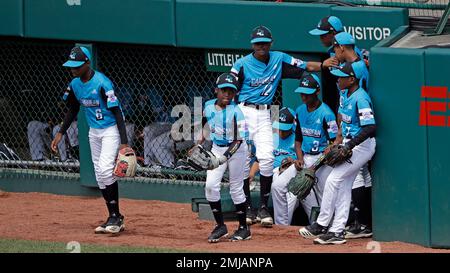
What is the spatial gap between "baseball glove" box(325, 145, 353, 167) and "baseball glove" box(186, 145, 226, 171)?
0.88 metres

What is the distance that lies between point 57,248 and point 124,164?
1.13 meters

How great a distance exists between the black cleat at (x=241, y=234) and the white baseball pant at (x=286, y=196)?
844 mm

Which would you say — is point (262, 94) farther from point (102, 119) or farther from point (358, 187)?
point (102, 119)

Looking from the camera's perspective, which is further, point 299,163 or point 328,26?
point 299,163

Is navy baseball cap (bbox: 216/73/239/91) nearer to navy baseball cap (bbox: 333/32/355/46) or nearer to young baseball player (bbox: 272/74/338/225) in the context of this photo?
young baseball player (bbox: 272/74/338/225)

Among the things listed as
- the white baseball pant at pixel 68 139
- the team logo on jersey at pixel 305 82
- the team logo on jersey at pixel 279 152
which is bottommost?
the team logo on jersey at pixel 279 152

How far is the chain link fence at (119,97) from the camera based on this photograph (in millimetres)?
12828

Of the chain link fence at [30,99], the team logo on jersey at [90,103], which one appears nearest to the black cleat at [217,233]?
the team logo on jersey at [90,103]

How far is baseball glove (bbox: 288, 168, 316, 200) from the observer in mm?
10328

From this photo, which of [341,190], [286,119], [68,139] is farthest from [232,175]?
[68,139]

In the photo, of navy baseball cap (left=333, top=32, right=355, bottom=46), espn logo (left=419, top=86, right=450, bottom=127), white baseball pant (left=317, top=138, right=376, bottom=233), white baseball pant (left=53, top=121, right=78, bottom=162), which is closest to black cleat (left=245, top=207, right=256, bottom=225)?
white baseball pant (left=317, top=138, right=376, bottom=233)

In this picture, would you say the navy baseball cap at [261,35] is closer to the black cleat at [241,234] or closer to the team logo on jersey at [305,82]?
the team logo on jersey at [305,82]

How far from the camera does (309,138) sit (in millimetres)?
10930
